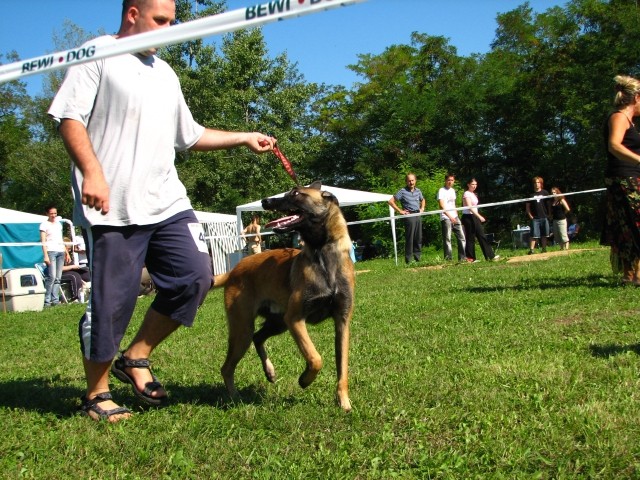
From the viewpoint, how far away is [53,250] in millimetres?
13695

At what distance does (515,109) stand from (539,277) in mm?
33546

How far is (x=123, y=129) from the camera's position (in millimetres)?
3562

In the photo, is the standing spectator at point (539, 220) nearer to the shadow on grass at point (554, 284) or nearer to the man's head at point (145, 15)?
the shadow on grass at point (554, 284)

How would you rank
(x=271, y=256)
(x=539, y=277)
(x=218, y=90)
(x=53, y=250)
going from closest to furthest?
(x=271, y=256) → (x=539, y=277) → (x=53, y=250) → (x=218, y=90)

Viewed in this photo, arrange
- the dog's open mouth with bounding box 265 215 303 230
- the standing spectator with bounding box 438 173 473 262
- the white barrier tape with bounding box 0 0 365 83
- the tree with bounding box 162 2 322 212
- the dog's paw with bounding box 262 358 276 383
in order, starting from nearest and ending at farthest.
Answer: the white barrier tape with bounding box 0 0 365 83, the dog's open mouth with bounding box 265 215 303 230, the dog's paw with bounding box 262 358 276 383, the standing spectator with bounding box 438 173 473 262, the tree with bounding box 162 2 322 212

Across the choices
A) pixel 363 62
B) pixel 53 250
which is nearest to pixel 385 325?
pixel 53 250

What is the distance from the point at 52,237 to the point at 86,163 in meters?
11.5

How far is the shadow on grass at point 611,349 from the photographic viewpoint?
4.24 metres

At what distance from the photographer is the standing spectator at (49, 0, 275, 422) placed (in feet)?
11.2

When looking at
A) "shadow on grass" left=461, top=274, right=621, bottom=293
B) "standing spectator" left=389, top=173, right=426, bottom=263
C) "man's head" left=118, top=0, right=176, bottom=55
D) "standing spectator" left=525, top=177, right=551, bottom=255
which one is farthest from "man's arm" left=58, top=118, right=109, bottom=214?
"standing spectator" left=525, top=177, right=551, bottom=255

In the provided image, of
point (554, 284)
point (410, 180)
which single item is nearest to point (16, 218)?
point (410, 180)

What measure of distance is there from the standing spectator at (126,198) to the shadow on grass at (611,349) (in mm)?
2650

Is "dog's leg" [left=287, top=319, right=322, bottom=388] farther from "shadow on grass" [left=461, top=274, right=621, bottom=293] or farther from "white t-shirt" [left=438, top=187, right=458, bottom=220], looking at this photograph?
"white t-shirt" [left=438, top=187, right=458, bottom=220]

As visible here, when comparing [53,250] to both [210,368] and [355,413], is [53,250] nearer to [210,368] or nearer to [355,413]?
[210,368]
